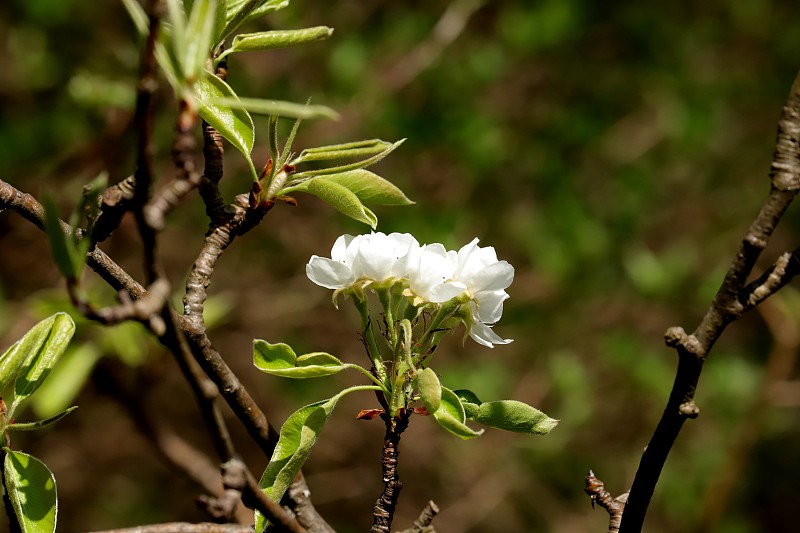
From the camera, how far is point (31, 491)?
0.57m

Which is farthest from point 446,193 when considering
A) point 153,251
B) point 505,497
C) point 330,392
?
point 153,251

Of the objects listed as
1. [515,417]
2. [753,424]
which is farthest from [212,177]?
[753,424]

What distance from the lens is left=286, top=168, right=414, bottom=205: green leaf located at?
2.05ft

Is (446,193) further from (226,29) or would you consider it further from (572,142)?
(226,29)

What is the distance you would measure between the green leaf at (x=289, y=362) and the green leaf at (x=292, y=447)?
0.08 ft

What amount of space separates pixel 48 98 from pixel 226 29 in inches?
63.4

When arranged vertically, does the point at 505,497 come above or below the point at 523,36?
below

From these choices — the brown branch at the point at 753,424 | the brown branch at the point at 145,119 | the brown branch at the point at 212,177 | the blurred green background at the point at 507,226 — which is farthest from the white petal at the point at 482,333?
the blurred green background at the point at 507,226

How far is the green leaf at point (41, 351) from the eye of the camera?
0.62 m

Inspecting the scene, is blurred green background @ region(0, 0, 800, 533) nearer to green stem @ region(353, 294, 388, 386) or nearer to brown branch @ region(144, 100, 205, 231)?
green stem @ region(353, 294, 388, 386)

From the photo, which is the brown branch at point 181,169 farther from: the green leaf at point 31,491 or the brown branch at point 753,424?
the brown branch at point 753,424

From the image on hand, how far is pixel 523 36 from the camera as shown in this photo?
231 centimetres

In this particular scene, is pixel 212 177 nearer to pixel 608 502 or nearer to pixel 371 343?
pixel 371 343

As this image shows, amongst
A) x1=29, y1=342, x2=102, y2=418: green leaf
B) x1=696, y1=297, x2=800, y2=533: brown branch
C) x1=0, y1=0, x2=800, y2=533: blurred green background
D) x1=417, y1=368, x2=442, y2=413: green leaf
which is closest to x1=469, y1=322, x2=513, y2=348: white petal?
x1=417, y1=368, x2=442, y2=413: green leaf
